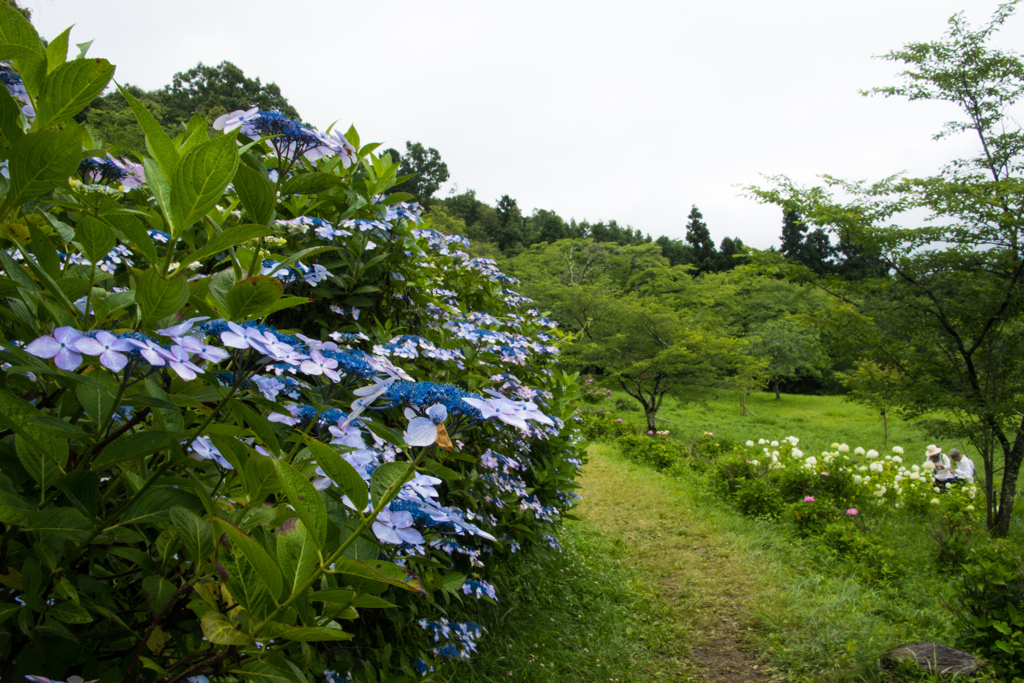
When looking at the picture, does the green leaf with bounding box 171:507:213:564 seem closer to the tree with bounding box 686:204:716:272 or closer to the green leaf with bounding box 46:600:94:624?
the green leaf with bounding box 46:600:94:624

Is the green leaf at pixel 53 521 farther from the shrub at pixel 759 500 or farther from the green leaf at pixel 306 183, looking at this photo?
the shrub at pixel 759 500

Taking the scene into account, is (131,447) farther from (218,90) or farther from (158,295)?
(218,90)

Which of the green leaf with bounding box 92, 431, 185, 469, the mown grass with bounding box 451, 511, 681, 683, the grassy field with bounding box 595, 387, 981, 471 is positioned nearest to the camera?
the green leaf with bounding box 92, 431, 185, 469

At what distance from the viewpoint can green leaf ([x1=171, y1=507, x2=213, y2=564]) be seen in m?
0.56

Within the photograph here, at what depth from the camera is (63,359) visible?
460 millimetres

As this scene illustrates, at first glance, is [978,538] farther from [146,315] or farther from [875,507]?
[146,315]

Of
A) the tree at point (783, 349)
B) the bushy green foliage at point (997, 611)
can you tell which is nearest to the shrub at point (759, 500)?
the bushy green foliage at point (997, 611)

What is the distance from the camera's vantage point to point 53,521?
529mm

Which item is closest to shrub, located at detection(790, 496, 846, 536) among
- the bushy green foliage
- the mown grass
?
the bushy green foliage

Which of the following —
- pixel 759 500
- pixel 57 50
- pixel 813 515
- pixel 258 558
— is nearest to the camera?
pixel 258 558

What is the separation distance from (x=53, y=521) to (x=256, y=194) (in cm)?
39

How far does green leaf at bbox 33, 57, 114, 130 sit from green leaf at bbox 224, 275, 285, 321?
24 cm

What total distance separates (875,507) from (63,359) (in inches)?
296

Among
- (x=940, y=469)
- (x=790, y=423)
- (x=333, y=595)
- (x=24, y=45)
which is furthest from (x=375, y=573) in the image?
(x=790, y=423)
